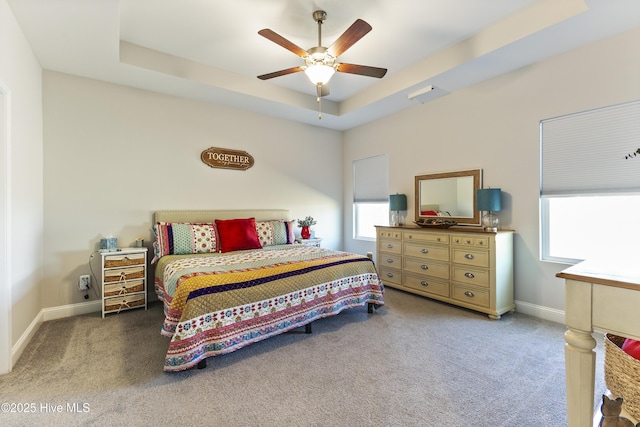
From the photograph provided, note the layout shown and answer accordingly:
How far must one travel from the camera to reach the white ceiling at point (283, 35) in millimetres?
2393

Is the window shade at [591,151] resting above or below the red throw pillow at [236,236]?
above

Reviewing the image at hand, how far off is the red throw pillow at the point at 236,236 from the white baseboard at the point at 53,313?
5.17ft

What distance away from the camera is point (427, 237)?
3.64 metres

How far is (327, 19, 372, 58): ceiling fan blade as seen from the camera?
2055mm

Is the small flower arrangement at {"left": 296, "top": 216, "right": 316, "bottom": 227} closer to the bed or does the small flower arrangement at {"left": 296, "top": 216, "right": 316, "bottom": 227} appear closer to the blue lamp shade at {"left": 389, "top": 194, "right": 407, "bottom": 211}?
the bed

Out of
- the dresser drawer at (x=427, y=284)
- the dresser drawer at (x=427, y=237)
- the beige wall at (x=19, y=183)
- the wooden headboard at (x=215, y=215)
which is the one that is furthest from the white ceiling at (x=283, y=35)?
the dresser drawer at (x=427, y=284)

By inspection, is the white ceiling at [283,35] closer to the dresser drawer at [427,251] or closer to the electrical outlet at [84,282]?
the dresser drawer at [427,251]

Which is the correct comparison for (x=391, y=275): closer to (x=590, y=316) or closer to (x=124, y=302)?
(x=590, y=316)

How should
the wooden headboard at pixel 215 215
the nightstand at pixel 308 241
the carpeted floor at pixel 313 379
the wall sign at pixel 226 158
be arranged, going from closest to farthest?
the carpeted floor at pixel 313 379 → the wooden headboard at pixel 215 215 → the wall sign at pixel 226 158 → the nightstand at pixel 308 241

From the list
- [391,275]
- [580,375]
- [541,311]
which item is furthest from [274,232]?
[580,375]

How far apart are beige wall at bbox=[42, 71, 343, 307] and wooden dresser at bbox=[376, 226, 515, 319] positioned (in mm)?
2102

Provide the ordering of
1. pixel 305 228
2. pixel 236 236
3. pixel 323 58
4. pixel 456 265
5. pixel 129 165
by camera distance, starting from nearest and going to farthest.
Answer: pixel 323 58
pixel 456 265
pixel 129 165
pixel 236 236
pixel 305 228

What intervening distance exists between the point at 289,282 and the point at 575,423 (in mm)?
1934

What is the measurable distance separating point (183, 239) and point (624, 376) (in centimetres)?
369
